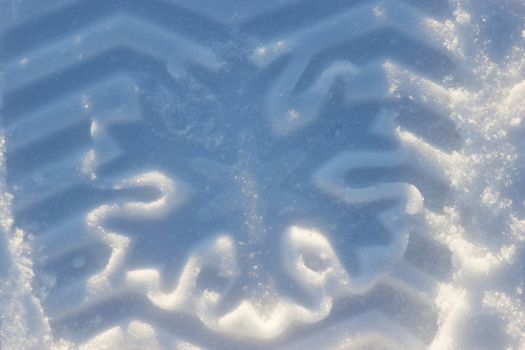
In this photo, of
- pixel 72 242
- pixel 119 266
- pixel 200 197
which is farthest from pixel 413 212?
pixel 72 242

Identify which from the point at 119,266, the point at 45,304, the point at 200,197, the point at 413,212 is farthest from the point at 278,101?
the point at 45,304

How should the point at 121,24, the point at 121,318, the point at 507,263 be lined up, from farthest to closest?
the point at 121,24, the point at 121,318, the point at 507,263

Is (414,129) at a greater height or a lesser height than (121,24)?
lesser

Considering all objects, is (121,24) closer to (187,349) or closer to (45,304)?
(45,304)

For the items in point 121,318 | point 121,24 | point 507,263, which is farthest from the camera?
point 121,24

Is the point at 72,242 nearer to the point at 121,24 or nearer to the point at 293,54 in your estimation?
the point at 121,24

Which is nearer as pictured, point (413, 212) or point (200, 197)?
point (413, 212)

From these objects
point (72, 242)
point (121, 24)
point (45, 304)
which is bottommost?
point (45, 304)
